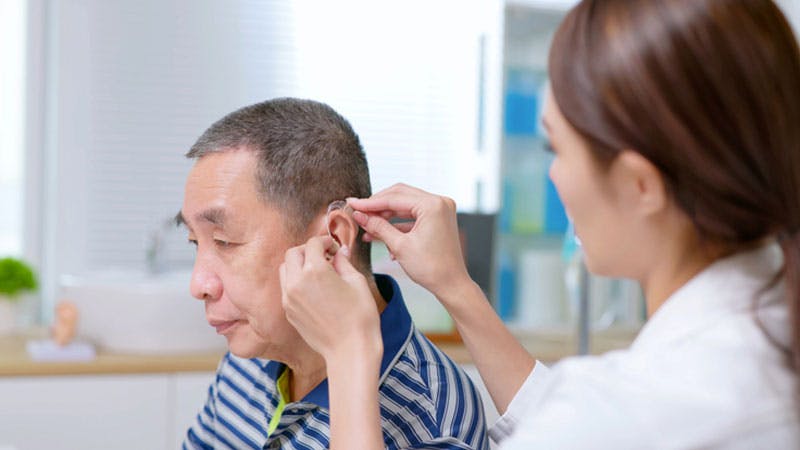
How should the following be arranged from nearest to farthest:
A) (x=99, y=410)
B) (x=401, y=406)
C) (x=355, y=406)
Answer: (x=355, y=406) < (x=401, y=406) < (x=99, y=410)

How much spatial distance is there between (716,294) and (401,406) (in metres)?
0.57

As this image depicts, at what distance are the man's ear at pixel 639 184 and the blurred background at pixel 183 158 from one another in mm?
1758

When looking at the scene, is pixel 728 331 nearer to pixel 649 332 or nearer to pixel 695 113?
pixel 649 332

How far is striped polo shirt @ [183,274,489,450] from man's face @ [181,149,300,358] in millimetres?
134

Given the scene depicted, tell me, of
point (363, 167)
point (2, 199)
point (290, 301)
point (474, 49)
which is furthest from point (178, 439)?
point (474, 49)

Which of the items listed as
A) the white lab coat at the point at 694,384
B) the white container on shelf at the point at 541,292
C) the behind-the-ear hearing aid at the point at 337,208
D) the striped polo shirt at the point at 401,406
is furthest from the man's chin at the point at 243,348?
the white container on shelf at the point at 541,292

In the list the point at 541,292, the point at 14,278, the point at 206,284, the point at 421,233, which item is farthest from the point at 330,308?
the point at 541,292

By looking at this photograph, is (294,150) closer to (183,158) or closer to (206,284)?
(206,284)

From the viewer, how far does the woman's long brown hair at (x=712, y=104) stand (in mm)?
797

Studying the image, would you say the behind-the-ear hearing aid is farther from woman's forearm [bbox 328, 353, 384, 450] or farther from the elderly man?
woman's forearm [bbox 328, 353, 384, 450]

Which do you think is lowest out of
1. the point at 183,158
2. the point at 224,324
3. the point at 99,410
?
the point at 99,410

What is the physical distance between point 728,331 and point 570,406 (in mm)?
156

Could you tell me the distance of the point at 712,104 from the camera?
31.4 inches

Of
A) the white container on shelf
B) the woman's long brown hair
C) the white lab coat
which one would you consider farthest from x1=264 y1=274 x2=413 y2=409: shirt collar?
the white container on shelf
